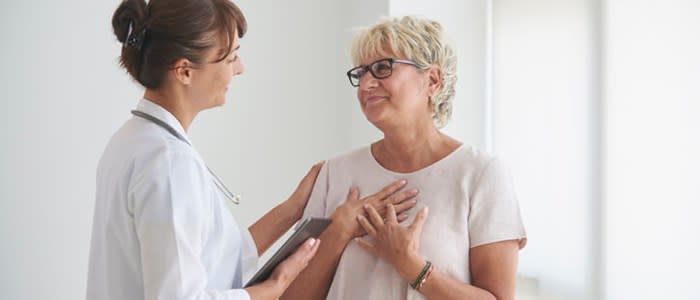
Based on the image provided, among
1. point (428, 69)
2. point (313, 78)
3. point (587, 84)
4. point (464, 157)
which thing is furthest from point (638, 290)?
point (313, 78)

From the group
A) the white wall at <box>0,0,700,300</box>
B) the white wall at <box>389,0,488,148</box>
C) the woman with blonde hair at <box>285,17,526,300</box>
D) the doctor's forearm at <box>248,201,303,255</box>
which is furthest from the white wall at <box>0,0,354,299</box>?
the woman with blonde hair at <box>285,17,526,300</box>

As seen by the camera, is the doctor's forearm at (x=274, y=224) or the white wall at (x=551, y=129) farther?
the white wall at (x=551, y=129)

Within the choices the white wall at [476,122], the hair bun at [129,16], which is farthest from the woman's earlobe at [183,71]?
the white wall at [476,122]

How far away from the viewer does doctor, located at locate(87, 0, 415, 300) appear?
119 cm

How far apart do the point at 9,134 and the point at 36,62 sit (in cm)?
29

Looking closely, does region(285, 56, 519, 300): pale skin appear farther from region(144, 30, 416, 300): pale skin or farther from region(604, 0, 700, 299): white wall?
region(604, 0, 700, 299): white wall

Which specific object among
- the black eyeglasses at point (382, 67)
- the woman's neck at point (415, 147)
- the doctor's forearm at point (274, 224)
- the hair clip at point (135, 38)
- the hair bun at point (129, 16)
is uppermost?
the hair bun at point (129, 16)

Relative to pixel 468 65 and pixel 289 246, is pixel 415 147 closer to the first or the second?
pixel 289 246

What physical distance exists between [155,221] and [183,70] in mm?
303

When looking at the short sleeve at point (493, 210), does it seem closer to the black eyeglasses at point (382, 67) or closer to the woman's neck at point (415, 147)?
the woman's neck at point (415, 147)

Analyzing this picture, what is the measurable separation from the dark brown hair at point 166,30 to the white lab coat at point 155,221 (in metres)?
0.08

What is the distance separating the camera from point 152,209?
1.18m

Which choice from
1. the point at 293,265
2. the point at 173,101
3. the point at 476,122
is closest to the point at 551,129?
the point at 476,122

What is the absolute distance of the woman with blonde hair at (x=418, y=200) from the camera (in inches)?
62.8
